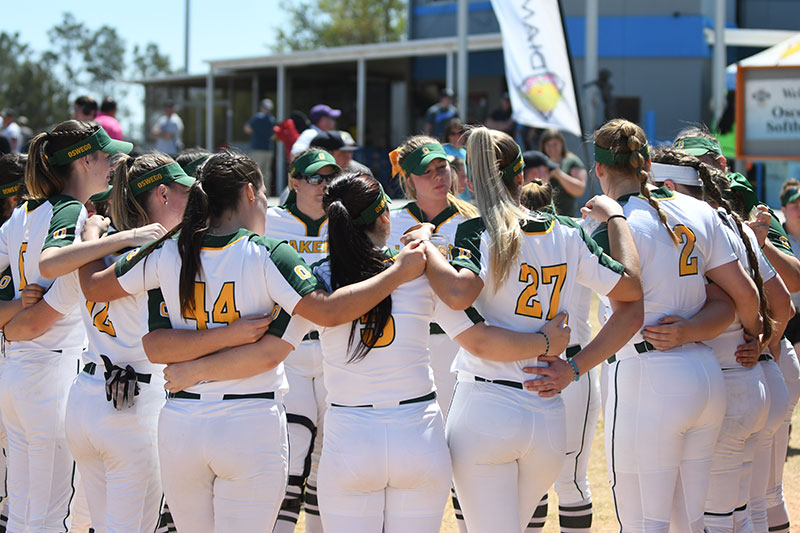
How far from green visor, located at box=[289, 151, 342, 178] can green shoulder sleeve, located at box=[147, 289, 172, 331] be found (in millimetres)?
1791

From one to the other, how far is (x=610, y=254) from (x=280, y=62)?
21740mm

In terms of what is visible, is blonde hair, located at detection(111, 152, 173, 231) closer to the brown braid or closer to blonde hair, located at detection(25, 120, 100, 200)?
blonde hair, located at detection(25, 120, 100, 200)

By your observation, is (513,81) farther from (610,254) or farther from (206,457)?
(206,457)

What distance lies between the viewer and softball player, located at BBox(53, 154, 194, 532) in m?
3.61

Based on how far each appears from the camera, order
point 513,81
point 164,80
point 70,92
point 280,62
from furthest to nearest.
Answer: point 70,92, point 164,80, point 280,62, point 513,81

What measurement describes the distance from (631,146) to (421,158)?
1391 mm

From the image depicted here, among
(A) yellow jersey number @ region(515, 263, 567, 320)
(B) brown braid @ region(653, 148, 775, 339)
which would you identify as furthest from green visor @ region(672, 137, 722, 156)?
(A) yellow jersey number @ region(515, 263, 567, 320)

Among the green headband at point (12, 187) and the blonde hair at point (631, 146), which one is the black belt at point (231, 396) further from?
the green headband at point (12, 187)

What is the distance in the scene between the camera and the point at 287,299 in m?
3.24

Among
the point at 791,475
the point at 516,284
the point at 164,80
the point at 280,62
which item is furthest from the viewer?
the point at 164,80

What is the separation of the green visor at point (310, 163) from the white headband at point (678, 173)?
1.82 metres

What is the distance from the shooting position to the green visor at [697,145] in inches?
174

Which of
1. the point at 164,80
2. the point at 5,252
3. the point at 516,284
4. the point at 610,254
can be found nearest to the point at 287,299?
the point at 516,284

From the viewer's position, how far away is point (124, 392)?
354cm
